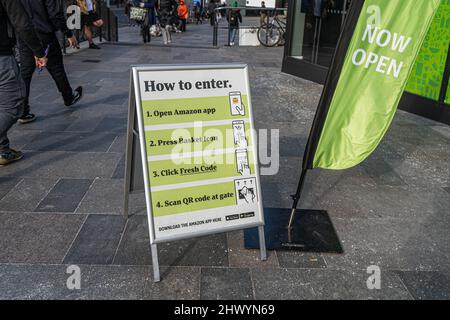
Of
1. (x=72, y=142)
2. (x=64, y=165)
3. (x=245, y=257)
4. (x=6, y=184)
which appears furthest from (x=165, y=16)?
(x=245, y=257)

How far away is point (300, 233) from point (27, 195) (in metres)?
2.59

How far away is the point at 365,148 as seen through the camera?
10.4 feet

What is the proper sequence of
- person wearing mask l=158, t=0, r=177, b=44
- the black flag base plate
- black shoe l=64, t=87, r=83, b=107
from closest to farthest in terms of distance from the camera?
the black flag base plate
black shoe l=64, t=87, r=83, b=107
person wearing mask l=158, t=0, r=177, b=44

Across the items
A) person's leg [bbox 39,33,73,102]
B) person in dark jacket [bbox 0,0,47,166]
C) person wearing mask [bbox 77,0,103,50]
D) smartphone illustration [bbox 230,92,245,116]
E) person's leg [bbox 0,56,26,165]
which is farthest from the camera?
person wearing mask [bbox 77,0,103,50]

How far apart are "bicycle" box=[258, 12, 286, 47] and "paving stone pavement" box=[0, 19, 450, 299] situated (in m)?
10.3

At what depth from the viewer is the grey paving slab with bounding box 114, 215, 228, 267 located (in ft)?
10.4

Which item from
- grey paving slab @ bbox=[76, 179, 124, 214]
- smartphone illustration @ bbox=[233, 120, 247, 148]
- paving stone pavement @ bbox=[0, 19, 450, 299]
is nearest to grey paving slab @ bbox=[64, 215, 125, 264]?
paving stone pavement @ bbox=[0, 19, 450, 299]

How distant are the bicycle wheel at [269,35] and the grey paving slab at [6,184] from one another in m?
13.1

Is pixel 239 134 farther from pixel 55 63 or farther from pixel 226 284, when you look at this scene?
pixel 55 63

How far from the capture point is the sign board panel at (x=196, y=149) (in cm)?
290

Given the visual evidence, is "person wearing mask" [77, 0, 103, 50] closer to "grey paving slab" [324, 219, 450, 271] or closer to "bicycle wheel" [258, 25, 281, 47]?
"bicycle wheel" [258, 25, 281, 47]

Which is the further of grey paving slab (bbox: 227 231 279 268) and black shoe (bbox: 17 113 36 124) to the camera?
black shoe (bbox: 17 113 36 124)

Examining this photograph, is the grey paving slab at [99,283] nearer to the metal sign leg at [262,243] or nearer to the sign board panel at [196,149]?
the sign board panel at [196,149]
